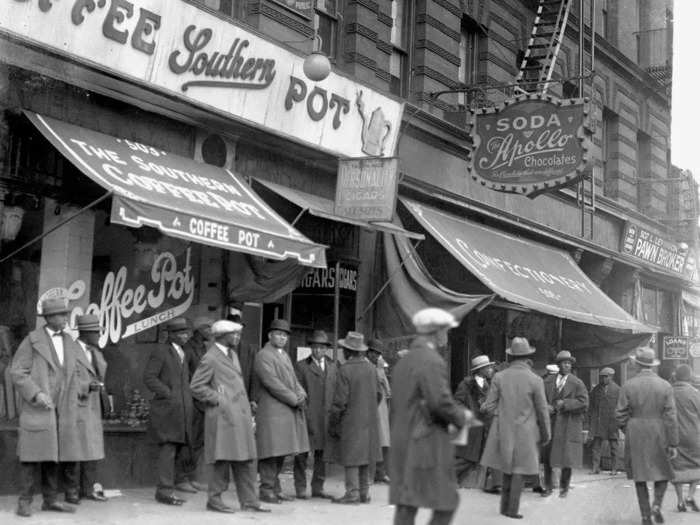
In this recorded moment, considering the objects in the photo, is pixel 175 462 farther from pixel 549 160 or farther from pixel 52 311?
pixel 549 160

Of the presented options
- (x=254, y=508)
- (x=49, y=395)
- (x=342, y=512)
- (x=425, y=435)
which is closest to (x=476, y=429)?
(x=342, y=512)

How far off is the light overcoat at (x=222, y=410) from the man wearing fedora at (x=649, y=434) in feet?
13.2

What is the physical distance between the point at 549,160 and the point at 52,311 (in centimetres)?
1011

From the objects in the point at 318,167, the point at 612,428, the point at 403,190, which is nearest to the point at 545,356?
the point at 612,428

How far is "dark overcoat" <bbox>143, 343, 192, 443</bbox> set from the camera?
10914mm

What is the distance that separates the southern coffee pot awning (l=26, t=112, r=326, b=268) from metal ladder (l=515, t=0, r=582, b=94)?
29.2ft

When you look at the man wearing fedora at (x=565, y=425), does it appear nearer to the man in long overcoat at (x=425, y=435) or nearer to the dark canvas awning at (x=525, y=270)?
the dark canvas awning at (x=525, y=270)

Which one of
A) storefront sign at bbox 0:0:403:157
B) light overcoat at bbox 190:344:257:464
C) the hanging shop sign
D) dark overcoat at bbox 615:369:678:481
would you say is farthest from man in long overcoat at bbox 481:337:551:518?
the hanging shop sign

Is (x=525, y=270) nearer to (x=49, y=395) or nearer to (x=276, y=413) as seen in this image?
(x=276, y=413)

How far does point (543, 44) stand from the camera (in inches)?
805

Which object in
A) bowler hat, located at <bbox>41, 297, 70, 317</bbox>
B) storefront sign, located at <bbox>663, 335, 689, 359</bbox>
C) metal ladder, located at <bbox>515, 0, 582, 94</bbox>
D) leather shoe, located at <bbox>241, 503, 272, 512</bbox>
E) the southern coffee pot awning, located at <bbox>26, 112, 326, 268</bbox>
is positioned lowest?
leather shoe, located at <bbox>241, 503, 272, 512</bbox>

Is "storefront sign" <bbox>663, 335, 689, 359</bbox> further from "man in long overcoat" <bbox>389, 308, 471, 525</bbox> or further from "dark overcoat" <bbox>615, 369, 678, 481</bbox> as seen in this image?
"man in long overcoat" <bbox>389, 308, 471, 525</bbox>

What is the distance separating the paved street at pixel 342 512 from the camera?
9.74 m

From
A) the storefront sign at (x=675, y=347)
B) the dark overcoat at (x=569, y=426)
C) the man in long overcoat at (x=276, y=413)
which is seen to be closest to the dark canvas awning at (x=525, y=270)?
the dark overcoat at (x=569, y=426)
